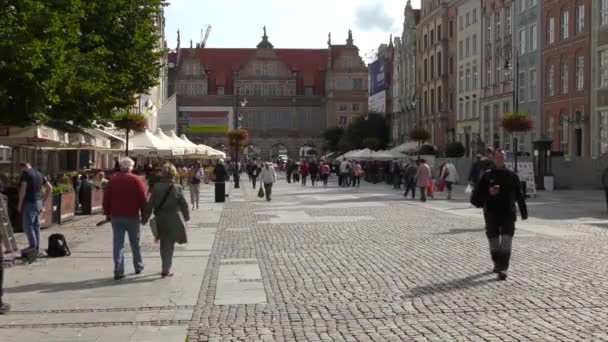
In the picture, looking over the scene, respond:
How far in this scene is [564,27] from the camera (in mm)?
50469

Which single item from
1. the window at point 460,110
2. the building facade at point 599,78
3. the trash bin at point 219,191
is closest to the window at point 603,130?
the building facade at point 599,78

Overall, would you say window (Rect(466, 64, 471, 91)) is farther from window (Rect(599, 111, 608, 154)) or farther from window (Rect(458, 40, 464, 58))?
window (Rect(599, 111, 608, 154))

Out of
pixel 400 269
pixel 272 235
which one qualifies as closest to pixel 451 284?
pixel 400 269

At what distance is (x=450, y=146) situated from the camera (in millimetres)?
62938

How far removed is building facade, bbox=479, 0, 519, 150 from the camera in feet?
197

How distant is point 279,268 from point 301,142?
10672cm

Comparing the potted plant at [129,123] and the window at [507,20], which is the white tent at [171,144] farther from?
the window at [507,20]

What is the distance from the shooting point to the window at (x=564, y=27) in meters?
50.0

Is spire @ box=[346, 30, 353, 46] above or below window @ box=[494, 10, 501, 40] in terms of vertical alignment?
above

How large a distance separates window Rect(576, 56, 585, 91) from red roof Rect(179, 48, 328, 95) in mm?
73217

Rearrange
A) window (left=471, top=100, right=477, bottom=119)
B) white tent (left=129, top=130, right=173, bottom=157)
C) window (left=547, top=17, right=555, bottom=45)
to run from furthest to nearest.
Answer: window (left=471, top=100, right=477, bottom=119) → window (left=547, top=17, right=555, bottom=45) → white tent (left=129, top=130, right=173, bottom=157)

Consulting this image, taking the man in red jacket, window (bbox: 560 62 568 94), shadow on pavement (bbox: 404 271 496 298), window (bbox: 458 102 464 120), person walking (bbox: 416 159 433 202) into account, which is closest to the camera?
shadow on pavement (bbox: 404 271 496 298)

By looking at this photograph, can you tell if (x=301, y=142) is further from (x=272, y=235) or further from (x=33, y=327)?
(x=33, y=327)

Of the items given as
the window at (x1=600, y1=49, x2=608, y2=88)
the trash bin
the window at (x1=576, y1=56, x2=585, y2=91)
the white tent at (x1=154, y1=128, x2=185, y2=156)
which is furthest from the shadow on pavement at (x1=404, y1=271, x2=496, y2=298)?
the window at (x1=576, y1=56, x2=585, y2=91)
